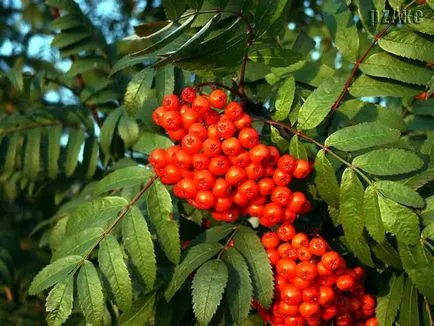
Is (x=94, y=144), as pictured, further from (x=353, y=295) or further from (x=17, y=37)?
(x=17, y=37)

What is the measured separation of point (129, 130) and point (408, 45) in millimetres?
1313

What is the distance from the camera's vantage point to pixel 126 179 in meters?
2.12

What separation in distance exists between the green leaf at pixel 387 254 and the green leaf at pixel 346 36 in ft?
2.47

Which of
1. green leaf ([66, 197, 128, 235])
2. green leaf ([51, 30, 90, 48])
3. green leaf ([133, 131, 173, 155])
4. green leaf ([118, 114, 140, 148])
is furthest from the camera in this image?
green leaf ([51, 30, 90, 48])

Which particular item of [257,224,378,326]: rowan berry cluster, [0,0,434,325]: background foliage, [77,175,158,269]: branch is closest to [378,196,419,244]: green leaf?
[0,0,434,325]: background foliage

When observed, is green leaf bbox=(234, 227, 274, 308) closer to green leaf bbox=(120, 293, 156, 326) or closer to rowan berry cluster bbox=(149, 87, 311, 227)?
rowan berry cluster bbox=(149, 87, 311, 227)

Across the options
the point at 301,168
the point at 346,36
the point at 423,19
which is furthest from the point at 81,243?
the point at 423,19

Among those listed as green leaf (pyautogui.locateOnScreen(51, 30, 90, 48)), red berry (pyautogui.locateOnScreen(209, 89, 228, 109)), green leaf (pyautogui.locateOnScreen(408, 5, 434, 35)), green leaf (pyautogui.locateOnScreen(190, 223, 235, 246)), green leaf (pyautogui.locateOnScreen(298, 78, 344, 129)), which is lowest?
green leaf (pyautogui.locateOnScreen(190, 223, 235, 246))

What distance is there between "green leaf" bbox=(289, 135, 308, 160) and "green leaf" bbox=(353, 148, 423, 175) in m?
0.17

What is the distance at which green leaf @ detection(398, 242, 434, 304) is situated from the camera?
177 cm

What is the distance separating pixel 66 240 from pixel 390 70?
4.40 feet

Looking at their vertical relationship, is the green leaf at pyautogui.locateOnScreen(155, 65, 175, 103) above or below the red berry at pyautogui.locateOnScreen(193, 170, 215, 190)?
above

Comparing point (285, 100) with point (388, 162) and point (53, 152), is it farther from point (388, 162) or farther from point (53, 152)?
point (53, 152)

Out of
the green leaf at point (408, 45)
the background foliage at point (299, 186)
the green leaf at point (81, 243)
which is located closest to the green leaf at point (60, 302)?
the background foliage at point (299, 186)
